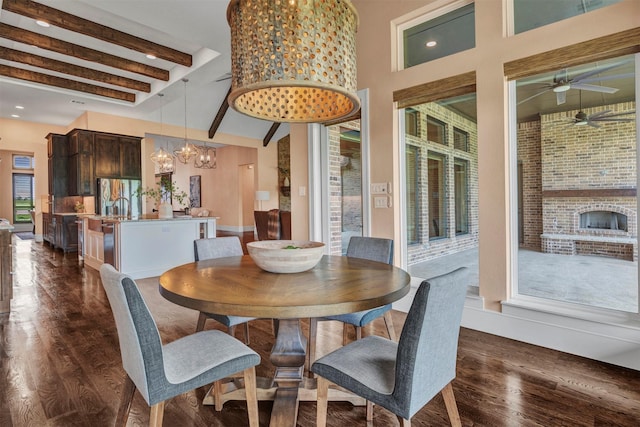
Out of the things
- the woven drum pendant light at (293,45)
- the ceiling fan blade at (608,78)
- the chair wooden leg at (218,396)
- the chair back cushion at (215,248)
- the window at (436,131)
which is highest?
the ceiling fan blade at (608,78)

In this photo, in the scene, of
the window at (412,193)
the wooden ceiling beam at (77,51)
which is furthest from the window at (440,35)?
the wooden ceiling beam at (77,51)

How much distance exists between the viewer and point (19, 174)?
41.9 feet

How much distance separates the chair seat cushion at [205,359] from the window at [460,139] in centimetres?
302

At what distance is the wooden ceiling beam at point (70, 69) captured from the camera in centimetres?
498

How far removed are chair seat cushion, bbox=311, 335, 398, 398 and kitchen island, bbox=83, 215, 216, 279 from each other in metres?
4.34

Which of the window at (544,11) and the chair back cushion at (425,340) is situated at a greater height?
the window at (544,11)

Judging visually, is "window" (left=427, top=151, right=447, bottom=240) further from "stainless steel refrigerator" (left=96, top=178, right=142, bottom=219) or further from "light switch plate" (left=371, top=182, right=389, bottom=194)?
"stainless steel refrigerator" (left=96, top=178, right=142, bottom=219)

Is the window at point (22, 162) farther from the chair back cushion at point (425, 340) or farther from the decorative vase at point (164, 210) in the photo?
the chair back cushion at point (425, 340)

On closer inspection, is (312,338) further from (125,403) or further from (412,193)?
(412,193)

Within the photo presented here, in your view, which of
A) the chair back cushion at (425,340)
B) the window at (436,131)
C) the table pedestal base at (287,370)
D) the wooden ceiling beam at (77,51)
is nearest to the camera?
the chair back cushion at (425,340)

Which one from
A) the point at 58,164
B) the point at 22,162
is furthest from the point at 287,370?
the point at 22,162

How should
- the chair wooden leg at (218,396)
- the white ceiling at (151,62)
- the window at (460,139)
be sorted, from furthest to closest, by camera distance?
the white ceiling at (151,62) → the window at (460,139) → the chair wooden leg at (218,396)

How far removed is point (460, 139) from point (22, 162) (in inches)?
624

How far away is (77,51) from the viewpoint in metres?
4.84
